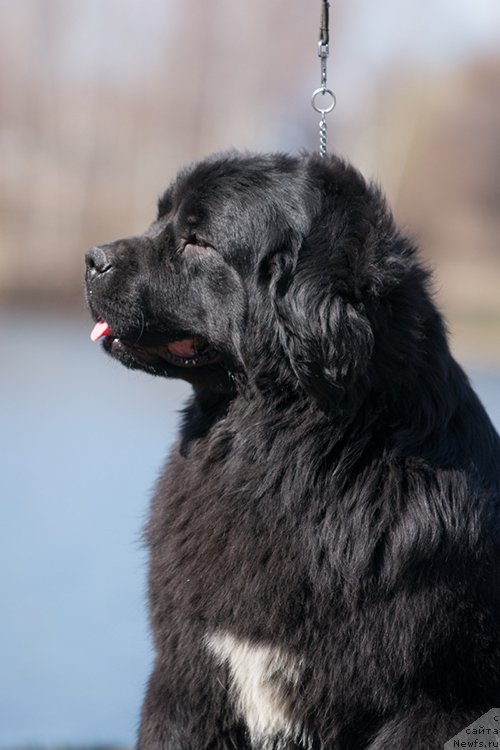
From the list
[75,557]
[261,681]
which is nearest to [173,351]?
[261,681]

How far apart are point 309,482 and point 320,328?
1.28 ft

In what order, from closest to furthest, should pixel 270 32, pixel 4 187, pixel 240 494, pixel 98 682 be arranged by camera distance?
pixel 240 494 → pixel 98 682 → pixel 4 187 → pixel 270 32

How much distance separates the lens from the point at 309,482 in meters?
2.49

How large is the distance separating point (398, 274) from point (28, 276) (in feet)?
33.3

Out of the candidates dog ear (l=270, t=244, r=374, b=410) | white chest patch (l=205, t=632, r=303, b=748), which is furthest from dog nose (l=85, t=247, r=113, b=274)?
white chest patch (l=205, t=632, r=303, b=748)

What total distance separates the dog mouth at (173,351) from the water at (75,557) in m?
0.37

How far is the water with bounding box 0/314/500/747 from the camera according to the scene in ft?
14.1

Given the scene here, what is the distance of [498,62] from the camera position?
14367 mm

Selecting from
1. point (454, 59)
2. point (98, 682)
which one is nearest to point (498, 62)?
point (454, 59)

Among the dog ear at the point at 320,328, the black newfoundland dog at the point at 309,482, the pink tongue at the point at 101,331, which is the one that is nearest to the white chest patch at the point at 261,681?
the black newfoundland dog at the point at 309,482

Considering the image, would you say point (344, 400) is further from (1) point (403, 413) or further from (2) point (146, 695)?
(2) point (146, 695)

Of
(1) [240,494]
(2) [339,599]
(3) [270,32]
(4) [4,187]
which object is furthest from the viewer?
(3) [270,32]

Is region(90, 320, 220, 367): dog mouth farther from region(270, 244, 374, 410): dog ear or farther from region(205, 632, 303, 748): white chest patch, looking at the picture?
region(205, 632, 303, 748): white chest patch

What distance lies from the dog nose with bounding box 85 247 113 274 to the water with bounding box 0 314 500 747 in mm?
535
